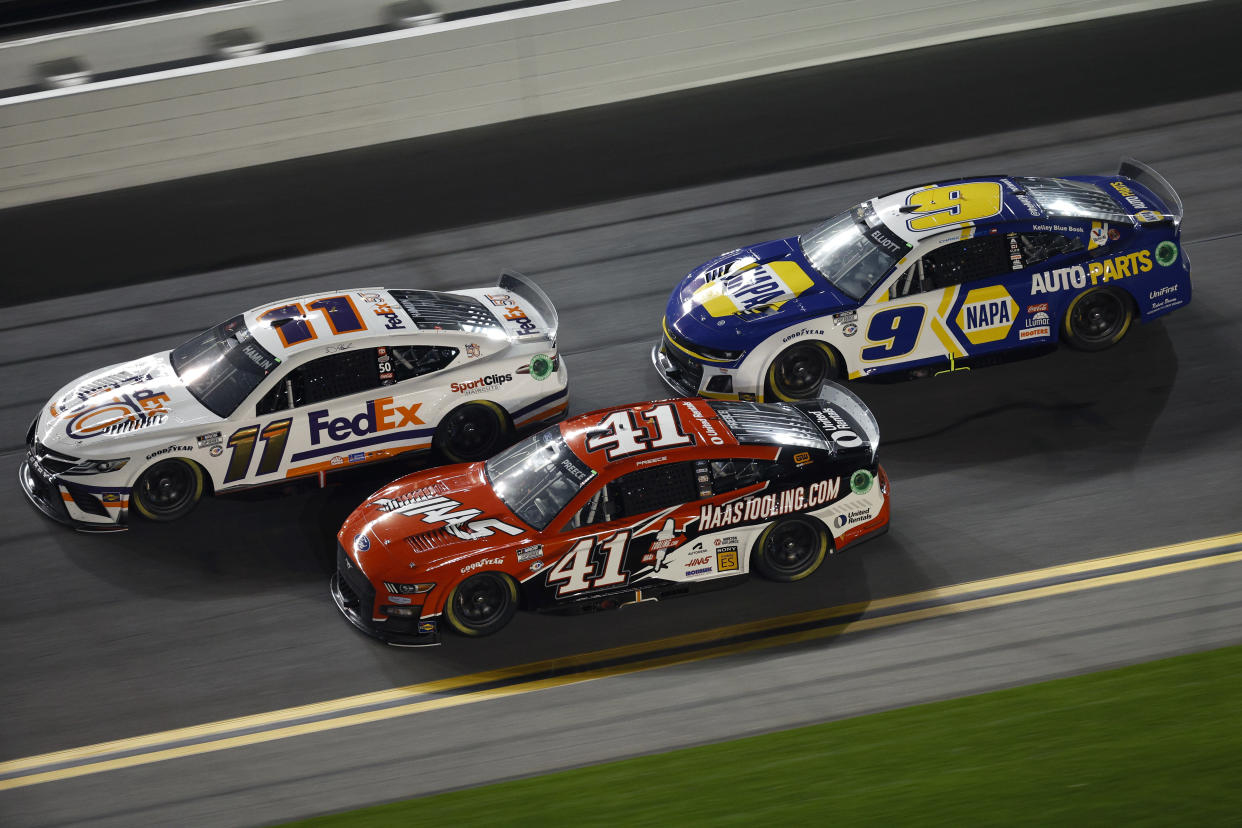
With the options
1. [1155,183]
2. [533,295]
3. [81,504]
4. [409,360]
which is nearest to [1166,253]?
[1155,183]

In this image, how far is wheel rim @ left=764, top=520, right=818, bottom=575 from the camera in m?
9.52

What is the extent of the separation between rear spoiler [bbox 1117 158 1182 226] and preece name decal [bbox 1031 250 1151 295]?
51 centimetres

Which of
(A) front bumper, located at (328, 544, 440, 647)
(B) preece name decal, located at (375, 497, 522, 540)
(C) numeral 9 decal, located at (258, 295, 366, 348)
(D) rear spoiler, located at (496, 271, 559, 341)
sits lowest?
(A) front bumper, located at (328, 544, 440, 647)

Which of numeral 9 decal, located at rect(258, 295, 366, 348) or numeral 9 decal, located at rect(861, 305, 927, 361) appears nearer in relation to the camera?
numeral 9 decal, located at rect(258, 295, 366, 348)

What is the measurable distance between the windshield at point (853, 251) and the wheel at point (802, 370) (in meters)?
0.58

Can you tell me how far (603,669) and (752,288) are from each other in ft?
13.1

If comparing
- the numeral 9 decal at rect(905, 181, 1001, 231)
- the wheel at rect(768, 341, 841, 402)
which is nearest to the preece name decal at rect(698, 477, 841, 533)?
the wheel at rect(768, 341, 841, 402)

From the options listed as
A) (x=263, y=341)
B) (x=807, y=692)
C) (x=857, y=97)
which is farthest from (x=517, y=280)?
(x=857, y=97)

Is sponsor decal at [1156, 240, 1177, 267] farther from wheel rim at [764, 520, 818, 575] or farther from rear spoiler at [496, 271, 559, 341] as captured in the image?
rear spoiler at [496, 271, 559, 341]

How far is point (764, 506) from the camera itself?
30.5ft

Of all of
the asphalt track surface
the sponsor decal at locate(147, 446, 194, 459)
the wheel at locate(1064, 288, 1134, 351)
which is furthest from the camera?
the wheel at locate(1064, 288, 1134, 351)

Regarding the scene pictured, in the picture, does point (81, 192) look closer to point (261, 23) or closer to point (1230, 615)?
point (261, 23)

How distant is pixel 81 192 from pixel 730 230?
7.43m

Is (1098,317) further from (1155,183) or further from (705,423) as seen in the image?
(705,423)
